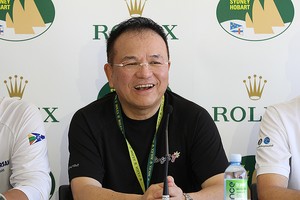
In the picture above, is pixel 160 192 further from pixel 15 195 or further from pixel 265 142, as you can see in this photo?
pixel 265 142

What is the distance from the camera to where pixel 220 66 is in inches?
97.1

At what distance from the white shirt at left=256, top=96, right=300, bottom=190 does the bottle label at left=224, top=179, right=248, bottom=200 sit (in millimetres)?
690

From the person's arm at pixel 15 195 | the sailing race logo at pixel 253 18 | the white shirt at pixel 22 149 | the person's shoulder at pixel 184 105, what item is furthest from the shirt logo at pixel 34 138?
the sailing race logo at pixel 253 18

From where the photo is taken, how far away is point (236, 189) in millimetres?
1342

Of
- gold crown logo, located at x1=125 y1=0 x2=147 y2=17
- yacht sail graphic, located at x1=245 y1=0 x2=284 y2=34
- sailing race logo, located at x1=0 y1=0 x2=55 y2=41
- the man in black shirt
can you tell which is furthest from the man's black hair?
yacht sail graphic, located at x1=245 y1=0 x2=284 y2=34

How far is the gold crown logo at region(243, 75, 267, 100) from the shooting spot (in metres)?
2.48

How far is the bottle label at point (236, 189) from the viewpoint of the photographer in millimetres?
1339

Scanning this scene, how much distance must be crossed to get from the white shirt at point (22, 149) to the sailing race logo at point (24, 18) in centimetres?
44

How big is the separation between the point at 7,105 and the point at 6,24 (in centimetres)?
51

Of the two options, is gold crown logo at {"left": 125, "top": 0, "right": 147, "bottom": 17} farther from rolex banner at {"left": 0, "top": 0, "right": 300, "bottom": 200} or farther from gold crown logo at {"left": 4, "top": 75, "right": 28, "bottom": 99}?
gold crown logo at {"left": 4, "top": 75, "right": 28, "bottom": 99}

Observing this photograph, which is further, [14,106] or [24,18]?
[24,18]

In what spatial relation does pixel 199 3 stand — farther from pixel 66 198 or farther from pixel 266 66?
pixel 66 198

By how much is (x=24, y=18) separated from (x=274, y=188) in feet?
4.59

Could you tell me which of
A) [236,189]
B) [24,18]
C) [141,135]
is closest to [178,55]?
[141,135]
